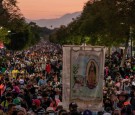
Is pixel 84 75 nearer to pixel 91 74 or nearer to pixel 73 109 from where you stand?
pixel 91 74

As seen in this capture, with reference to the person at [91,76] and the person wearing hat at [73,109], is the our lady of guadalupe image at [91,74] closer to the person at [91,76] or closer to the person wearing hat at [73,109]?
the person at [91,76]

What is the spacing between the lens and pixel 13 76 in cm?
3638

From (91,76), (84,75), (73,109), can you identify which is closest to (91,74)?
(91,76)

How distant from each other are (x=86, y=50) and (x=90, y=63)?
0.32 metres

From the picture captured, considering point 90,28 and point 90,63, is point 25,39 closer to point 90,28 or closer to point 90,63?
point 90,28

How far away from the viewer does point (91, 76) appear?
13852 millimetres

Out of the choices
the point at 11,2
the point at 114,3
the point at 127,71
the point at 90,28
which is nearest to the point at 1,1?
the point at 11,2

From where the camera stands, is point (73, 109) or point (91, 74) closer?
point (73, 109)

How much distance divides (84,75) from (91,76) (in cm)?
16

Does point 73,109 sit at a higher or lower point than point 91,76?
lower

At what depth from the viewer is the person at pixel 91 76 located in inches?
544

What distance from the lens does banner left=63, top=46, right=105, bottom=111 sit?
546 inches

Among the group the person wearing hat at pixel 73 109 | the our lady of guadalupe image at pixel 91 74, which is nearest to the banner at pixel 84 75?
the our lady of guadalupe image at pixel 91 74

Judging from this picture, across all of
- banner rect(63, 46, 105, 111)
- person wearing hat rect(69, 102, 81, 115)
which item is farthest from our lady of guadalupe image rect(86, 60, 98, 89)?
person wearing hat rect(69, 102, 81, 115)
